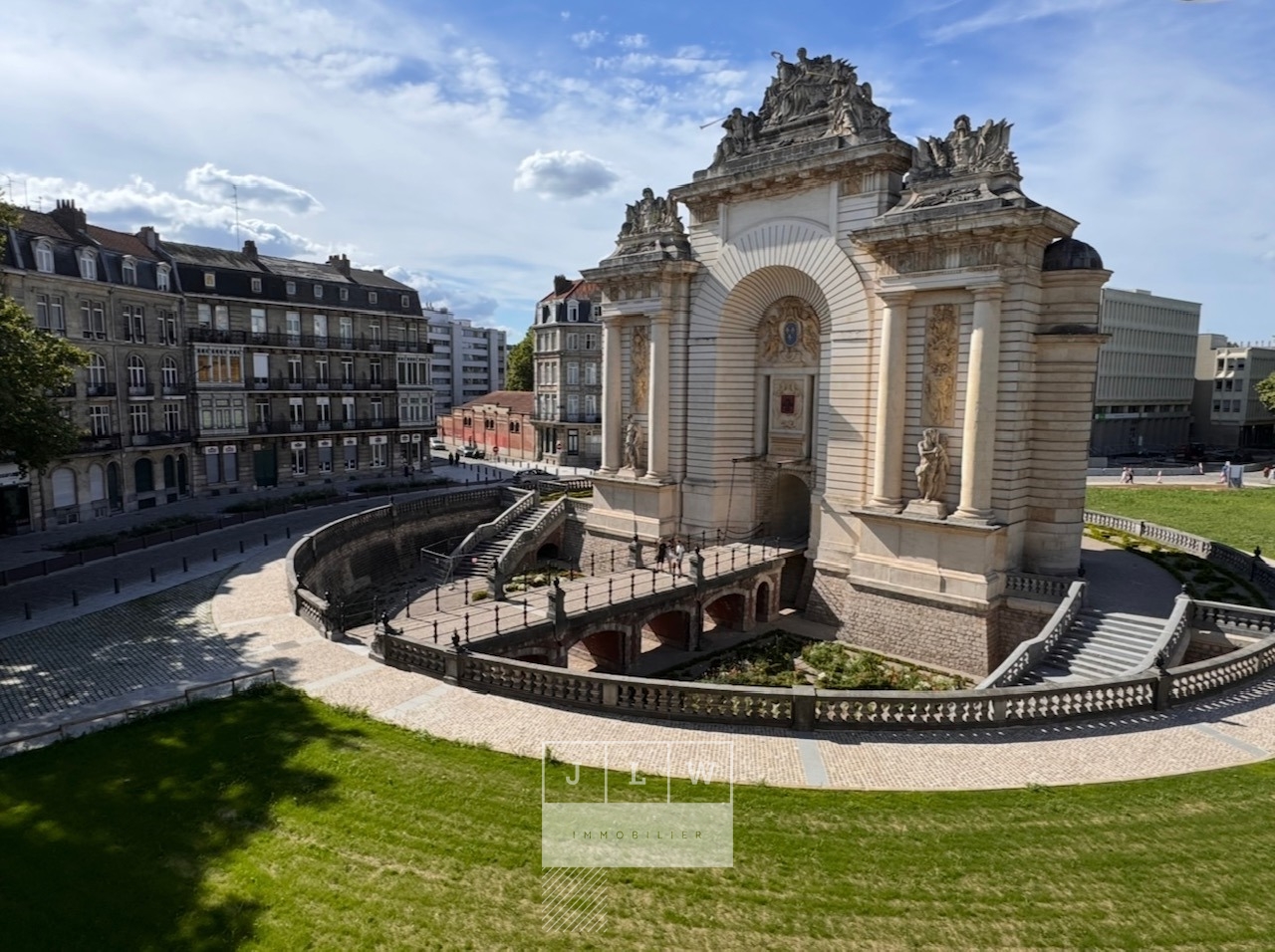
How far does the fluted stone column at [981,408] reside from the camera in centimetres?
2302

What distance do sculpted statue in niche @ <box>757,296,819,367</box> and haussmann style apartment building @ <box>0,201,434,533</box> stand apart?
97.9ft

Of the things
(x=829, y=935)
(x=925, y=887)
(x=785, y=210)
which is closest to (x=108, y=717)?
(x=829, y=935)


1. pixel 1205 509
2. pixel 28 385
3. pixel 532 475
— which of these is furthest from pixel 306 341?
pixel 1205 509

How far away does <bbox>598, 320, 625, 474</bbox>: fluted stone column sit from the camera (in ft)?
112

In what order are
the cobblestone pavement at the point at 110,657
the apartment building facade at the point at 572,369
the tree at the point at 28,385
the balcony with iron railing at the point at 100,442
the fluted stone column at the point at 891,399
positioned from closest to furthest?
the cobblestone pavement at the point at 110,657, the tree at the point at 28,385, the fluted stone column at the point at 891,399, the balcony with iron railing at the point at 100,442, the apartment building facade at the point at 572,369

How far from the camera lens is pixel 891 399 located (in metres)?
25.3

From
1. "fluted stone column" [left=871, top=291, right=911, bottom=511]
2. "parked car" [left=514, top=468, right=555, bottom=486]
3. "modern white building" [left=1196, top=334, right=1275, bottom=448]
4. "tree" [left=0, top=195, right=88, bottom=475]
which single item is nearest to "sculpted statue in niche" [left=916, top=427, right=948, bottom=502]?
"fluted stone column" [left=871, top=291, right=911, bottom=511]

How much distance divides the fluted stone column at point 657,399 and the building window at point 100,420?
2870 centimetres

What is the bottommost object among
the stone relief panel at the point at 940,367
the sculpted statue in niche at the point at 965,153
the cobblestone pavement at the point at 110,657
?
the cobblestone pavement at the point at 110,657

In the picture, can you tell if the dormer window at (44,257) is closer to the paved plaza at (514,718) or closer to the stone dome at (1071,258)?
the paved plaza at (514,718)

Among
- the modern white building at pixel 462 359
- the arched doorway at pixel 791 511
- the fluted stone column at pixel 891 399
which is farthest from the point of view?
the modern white building at pixel 462 359

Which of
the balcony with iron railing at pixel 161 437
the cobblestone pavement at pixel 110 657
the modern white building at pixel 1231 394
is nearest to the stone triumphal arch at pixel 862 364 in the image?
the cobblestone pavement at pixel 110 657

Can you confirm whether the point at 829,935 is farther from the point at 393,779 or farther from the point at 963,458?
the point at 963,458

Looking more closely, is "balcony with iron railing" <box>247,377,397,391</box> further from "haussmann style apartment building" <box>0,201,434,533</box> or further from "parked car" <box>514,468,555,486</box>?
"parked car" <box>514,468,555,486</box>
